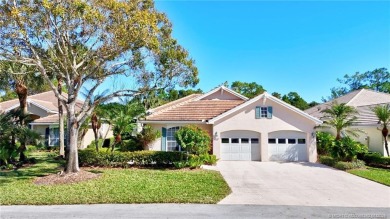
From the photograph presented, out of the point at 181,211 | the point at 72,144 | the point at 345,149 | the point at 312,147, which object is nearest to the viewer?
the point at 181,211

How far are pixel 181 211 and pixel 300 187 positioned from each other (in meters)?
6.63

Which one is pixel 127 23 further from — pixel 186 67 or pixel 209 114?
pixel 209 114

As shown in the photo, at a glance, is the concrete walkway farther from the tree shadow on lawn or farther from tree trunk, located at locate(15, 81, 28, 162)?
tree trunk, located at locate(15, 81, 28, 162)

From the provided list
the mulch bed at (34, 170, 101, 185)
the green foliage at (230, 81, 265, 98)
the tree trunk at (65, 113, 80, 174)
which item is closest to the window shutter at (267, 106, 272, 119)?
the mulch bed at (34, 170, 101, 185)

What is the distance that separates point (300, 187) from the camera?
12516mm

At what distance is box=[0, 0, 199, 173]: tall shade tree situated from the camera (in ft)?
39.0

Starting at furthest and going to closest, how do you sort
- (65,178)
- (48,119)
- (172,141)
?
(48,119), (172,141), (65,178)

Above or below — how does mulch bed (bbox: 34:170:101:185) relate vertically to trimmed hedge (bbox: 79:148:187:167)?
below

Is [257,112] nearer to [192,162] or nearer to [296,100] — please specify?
[192,162]

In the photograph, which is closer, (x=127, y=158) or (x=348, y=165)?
(x=127, y=158)

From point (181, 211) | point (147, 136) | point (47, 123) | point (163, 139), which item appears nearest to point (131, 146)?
point (147, 136)

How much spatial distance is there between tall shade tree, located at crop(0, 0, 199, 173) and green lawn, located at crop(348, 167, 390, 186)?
1121cm

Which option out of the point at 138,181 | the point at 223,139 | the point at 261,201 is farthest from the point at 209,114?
the point at 261,201

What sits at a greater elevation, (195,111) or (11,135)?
(195,111)
